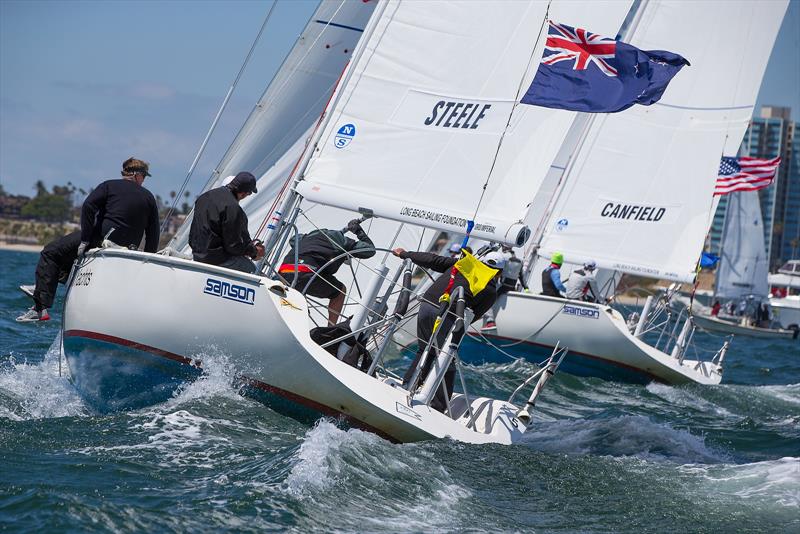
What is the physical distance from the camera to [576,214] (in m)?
16.7

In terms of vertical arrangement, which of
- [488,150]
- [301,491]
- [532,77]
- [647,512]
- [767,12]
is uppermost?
[767,12]

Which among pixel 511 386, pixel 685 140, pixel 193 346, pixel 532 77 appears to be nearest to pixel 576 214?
pixel 685 140

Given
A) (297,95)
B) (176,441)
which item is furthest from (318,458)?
(297,95)

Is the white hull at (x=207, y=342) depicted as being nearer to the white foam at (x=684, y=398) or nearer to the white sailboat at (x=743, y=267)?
the white foam at (x=684, y=398)

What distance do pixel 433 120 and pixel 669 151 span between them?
9670mm

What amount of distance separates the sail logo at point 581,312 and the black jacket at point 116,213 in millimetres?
7797

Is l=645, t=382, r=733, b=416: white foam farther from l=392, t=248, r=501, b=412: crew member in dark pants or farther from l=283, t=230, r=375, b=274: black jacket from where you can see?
l=283, t=230, r=375, b=274: black jacket

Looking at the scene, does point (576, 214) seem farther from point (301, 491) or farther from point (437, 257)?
point (301, 491)

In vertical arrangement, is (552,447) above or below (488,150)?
below

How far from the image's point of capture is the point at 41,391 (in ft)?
26.6

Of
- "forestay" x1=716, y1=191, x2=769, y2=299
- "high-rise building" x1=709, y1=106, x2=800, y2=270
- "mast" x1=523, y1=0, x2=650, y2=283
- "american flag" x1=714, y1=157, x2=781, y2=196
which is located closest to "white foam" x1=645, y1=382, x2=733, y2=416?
"mast" x1=523, y1=0, x2=650, y2=283

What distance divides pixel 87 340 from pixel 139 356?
1.70ft

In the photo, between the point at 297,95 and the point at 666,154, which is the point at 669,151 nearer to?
the point at 666,154

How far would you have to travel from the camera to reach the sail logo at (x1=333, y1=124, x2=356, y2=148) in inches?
326
